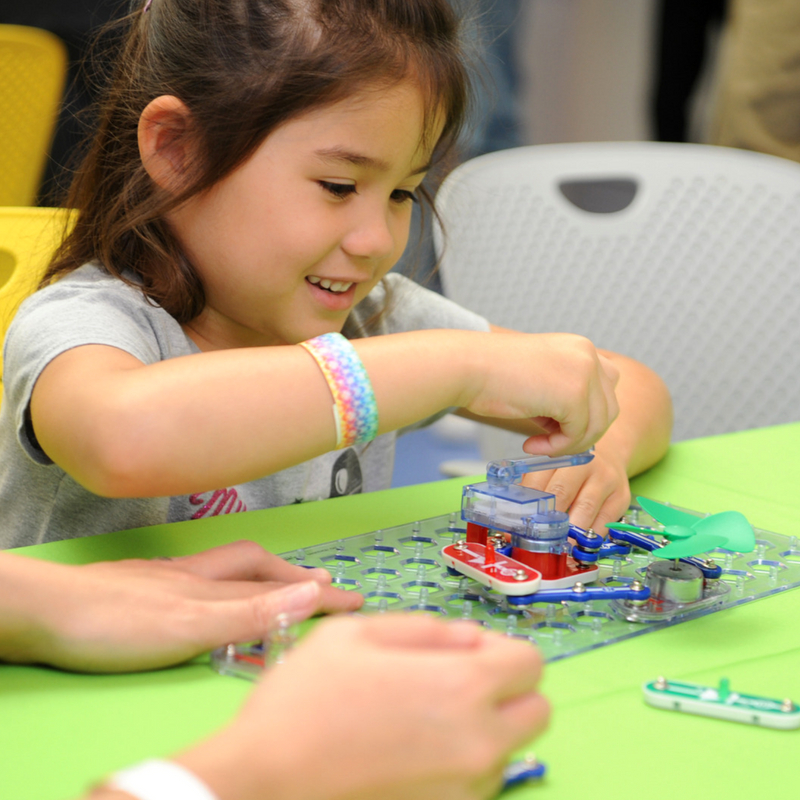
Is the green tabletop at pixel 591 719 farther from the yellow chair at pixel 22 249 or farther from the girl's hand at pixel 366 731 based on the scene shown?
the yellow chair at pixel 22 249

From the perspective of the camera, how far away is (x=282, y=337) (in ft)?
3.06

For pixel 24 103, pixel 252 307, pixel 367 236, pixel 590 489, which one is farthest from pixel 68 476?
pixel 24 103

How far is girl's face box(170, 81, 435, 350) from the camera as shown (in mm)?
784

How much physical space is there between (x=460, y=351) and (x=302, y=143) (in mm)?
233

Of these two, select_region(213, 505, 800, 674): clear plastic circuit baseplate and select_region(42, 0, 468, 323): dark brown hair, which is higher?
select_region(42, 0, 468, 323): dark brown hair

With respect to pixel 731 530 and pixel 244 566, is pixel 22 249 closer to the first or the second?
pixel 244 566

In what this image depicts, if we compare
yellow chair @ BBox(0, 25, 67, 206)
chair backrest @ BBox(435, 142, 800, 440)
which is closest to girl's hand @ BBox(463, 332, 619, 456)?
chair backrest @ BBox(435, 142, 800, 440)

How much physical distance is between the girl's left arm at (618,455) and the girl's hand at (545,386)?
5 cm

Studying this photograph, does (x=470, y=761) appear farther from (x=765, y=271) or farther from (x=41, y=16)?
(x=41, y=16)

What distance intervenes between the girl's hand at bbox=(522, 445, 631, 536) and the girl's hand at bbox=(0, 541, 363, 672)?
0.91ft

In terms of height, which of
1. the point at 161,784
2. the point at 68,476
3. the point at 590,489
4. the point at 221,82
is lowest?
the point at 68,476

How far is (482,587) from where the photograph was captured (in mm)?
577

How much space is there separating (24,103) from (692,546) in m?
1.14

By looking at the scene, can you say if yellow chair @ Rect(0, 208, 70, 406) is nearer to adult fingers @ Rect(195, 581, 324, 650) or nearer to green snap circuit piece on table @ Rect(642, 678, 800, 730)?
adult fingers @ Rect(195, 581, 324, 650)
